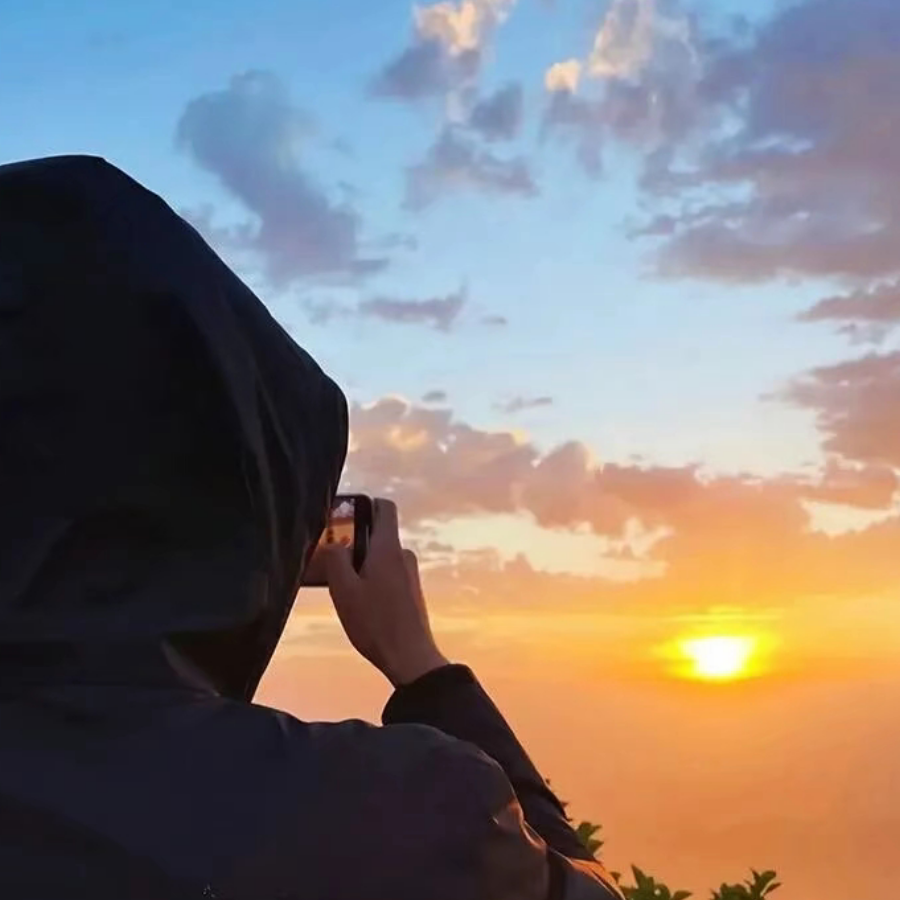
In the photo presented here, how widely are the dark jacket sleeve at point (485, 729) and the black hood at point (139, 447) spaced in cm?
41

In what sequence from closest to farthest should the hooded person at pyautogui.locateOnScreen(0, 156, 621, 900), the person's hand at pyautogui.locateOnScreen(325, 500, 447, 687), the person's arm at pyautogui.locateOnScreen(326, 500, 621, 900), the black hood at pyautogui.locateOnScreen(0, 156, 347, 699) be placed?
the hooded person at pyautogui.locateOnScreen(0, 156, 621, 900), the black hood at pyautogui.locateOnScreen(0, 156, 347, 699), the person's arm at pyautogui.locateOnScreen(326, 500, 621, 900), the person's hand at pyautogui.locateOnScreen(325, 500, 447, 687)

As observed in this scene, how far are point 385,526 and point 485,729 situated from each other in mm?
497

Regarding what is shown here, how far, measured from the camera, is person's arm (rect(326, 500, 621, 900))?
2.16 meters

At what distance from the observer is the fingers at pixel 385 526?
2.60 m

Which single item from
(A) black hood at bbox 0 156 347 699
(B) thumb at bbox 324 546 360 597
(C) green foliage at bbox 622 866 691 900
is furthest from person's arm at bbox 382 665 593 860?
(C) green foliage at bbox 622 866 691 900

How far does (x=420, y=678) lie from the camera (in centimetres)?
244

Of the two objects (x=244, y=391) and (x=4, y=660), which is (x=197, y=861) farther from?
(x=244, y=391)

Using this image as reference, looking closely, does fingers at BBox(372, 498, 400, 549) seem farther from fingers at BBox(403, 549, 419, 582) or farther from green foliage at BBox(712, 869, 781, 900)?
green foliage at BBox(712, 869, 781, 900)

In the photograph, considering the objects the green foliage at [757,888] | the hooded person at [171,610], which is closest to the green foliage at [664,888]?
the green foliage at [757,888]

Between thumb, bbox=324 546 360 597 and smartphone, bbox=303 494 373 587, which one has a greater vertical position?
smartphone, bbox=303 494 373 587

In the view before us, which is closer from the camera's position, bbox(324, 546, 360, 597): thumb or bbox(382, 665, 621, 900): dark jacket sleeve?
bbox(382, 665, 621, 900): dark jacket sleeve

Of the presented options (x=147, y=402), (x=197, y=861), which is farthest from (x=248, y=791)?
(x=147, y=402)

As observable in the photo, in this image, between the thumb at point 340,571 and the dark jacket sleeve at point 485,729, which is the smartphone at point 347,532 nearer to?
the thumb at point 340,571

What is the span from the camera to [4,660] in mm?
1676
